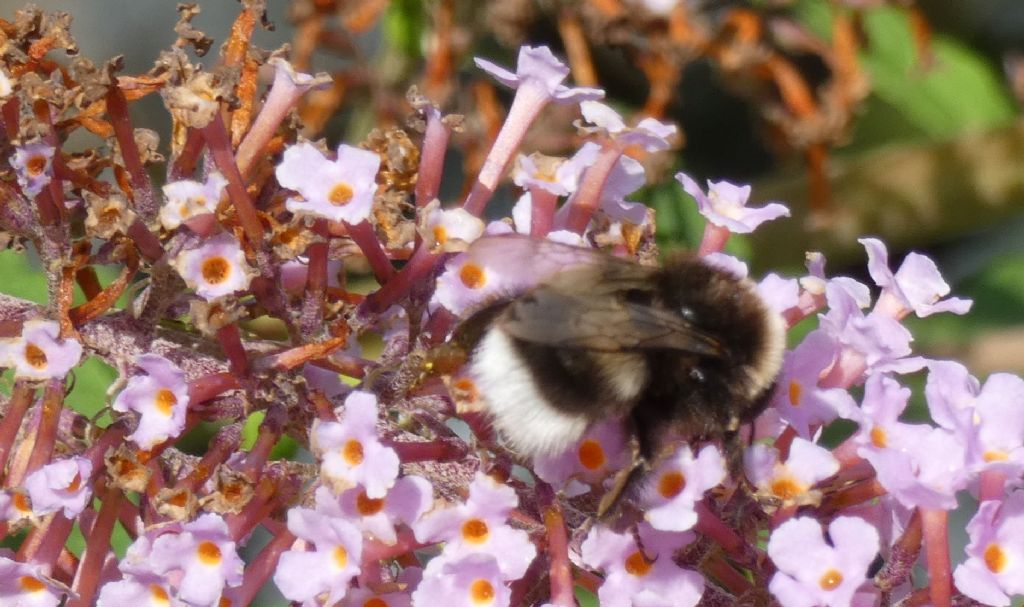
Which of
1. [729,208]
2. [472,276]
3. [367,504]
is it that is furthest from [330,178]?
[729,208]

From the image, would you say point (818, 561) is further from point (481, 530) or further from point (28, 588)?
point (28, 588)

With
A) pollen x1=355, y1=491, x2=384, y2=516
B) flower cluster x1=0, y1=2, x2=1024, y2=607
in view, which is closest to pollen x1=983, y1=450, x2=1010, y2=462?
flower cluster x1=0, y1=2, x2=1024, y2=607

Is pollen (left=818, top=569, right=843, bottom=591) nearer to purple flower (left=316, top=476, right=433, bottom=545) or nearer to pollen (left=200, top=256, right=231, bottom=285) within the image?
purple flower (left=316, top=476, right=433, bottom=545)

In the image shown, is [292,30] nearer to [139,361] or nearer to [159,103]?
Answer: [159,103]

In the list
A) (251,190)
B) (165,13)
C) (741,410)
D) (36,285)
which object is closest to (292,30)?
(165,13)

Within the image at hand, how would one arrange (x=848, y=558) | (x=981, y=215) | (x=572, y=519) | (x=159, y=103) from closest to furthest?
(x=848, y=558), (x=572, y=519), (x=981, y=215), (x=159, y=103)

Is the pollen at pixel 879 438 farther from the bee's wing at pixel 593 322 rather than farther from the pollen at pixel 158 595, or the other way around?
the pollen at pixel 158 595
